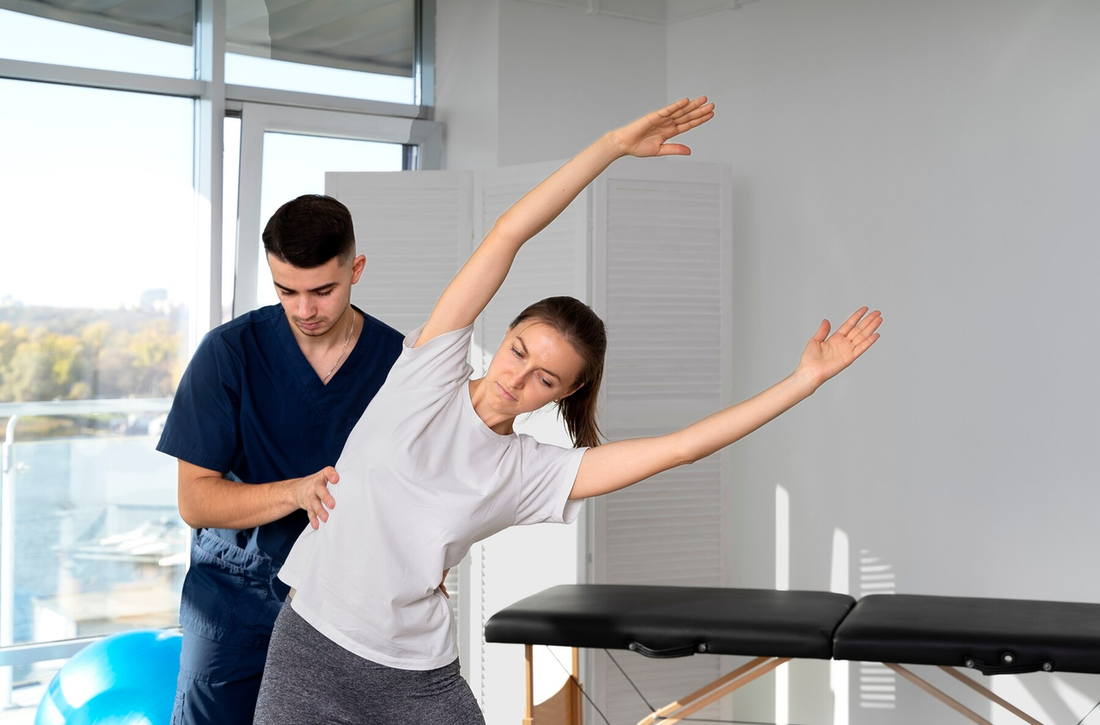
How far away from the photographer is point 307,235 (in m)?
1.62

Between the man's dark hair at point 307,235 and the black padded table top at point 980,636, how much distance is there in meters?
1.28

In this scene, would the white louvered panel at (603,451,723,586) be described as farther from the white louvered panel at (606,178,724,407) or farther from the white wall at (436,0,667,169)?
the white wall at (436,0,667,169)

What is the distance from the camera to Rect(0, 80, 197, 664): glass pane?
3.20 meters

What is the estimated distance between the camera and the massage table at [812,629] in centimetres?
204

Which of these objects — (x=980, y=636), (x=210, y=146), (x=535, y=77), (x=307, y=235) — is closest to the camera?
(x=307, y=235)

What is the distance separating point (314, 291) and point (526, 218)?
0.42 meters

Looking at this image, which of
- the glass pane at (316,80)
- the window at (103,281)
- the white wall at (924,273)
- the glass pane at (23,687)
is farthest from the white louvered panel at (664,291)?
the glass pane at (23,687)

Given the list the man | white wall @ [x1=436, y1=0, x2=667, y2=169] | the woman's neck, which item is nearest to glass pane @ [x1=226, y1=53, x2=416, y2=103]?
white wall @ [x1=436, y1=0, x2=667, y2=169]

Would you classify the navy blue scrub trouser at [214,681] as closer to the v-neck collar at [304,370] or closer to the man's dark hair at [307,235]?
the v-neck collar at [304,370]

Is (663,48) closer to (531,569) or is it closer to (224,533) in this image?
(531,569)

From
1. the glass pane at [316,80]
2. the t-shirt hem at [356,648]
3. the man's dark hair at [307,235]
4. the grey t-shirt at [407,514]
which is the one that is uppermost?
the glass pane at [316,80]

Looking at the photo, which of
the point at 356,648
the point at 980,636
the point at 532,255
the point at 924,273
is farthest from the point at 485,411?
the point at 924,273

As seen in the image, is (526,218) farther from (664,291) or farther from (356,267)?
(664,291)

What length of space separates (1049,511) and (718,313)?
106cm
